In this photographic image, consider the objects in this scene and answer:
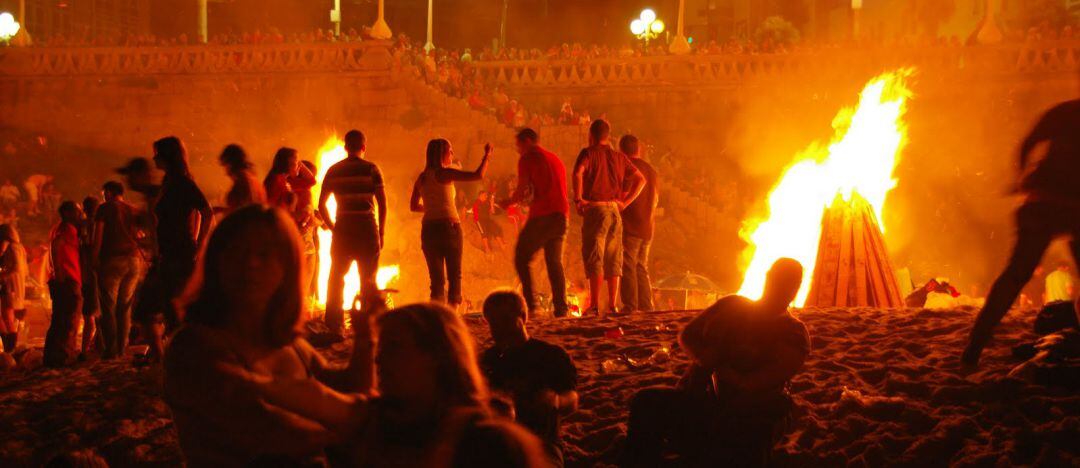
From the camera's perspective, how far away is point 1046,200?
19.2ft

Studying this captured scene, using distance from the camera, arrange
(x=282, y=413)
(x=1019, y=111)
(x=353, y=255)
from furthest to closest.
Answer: (x=1019, y=111), (x=353, y=255), (x=282, y=413)

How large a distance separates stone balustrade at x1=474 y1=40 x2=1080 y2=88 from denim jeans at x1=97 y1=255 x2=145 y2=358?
22285mm

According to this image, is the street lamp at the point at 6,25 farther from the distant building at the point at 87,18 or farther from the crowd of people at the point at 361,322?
the crowd of people at the point at 361,322

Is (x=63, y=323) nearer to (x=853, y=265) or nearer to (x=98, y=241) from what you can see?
(x=98, y=241)

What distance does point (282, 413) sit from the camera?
307 cm

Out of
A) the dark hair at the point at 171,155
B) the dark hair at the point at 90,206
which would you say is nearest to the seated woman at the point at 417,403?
the dark hair at the point at 171,155

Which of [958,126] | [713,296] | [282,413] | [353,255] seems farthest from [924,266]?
[282,413]

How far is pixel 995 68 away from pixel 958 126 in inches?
72.4

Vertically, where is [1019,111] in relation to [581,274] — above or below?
above

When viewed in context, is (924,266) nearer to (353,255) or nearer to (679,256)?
(679,256)

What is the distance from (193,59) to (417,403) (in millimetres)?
27785

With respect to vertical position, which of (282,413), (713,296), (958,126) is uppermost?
(958,126)

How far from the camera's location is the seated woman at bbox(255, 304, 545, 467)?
121 inches

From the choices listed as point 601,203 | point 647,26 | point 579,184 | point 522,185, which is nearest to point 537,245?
point 522,185
